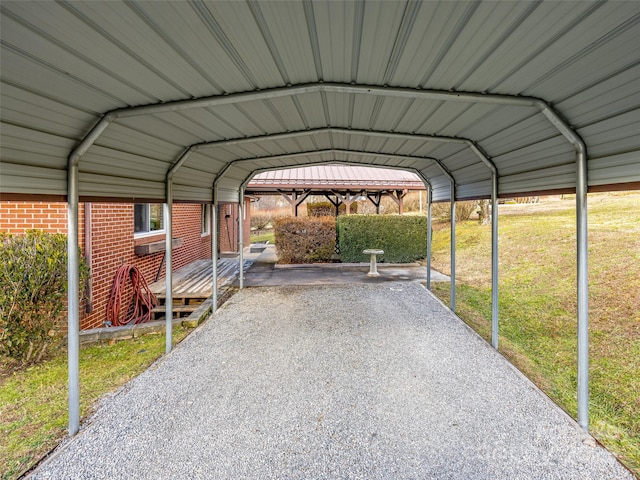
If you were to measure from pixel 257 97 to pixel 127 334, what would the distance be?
4319 mm

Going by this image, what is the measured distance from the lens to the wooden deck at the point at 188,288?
631 centimetres

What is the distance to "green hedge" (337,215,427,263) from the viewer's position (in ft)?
34.8

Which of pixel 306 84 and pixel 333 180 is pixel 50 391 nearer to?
pixel 306 84

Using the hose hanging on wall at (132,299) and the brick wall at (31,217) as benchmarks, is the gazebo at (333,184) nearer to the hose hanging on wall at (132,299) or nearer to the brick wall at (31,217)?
the hose hanging on wall at (132,299)

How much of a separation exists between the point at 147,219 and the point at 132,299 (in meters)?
2.15

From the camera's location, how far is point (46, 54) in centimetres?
178

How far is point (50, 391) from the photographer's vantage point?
11.2 ft

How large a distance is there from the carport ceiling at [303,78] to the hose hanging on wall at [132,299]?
8.53 feet

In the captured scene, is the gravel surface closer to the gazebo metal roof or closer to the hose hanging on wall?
the hose hanging on wall

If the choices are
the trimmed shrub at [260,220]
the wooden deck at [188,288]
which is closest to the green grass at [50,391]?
the wooden deck at [188,288]

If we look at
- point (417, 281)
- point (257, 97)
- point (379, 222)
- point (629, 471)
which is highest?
point (257, 97)

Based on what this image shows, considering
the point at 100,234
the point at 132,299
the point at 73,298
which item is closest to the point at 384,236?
the point at 132,299

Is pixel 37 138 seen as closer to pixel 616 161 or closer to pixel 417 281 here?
pixel 616 161

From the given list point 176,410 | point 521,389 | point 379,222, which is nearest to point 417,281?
point 379,222
